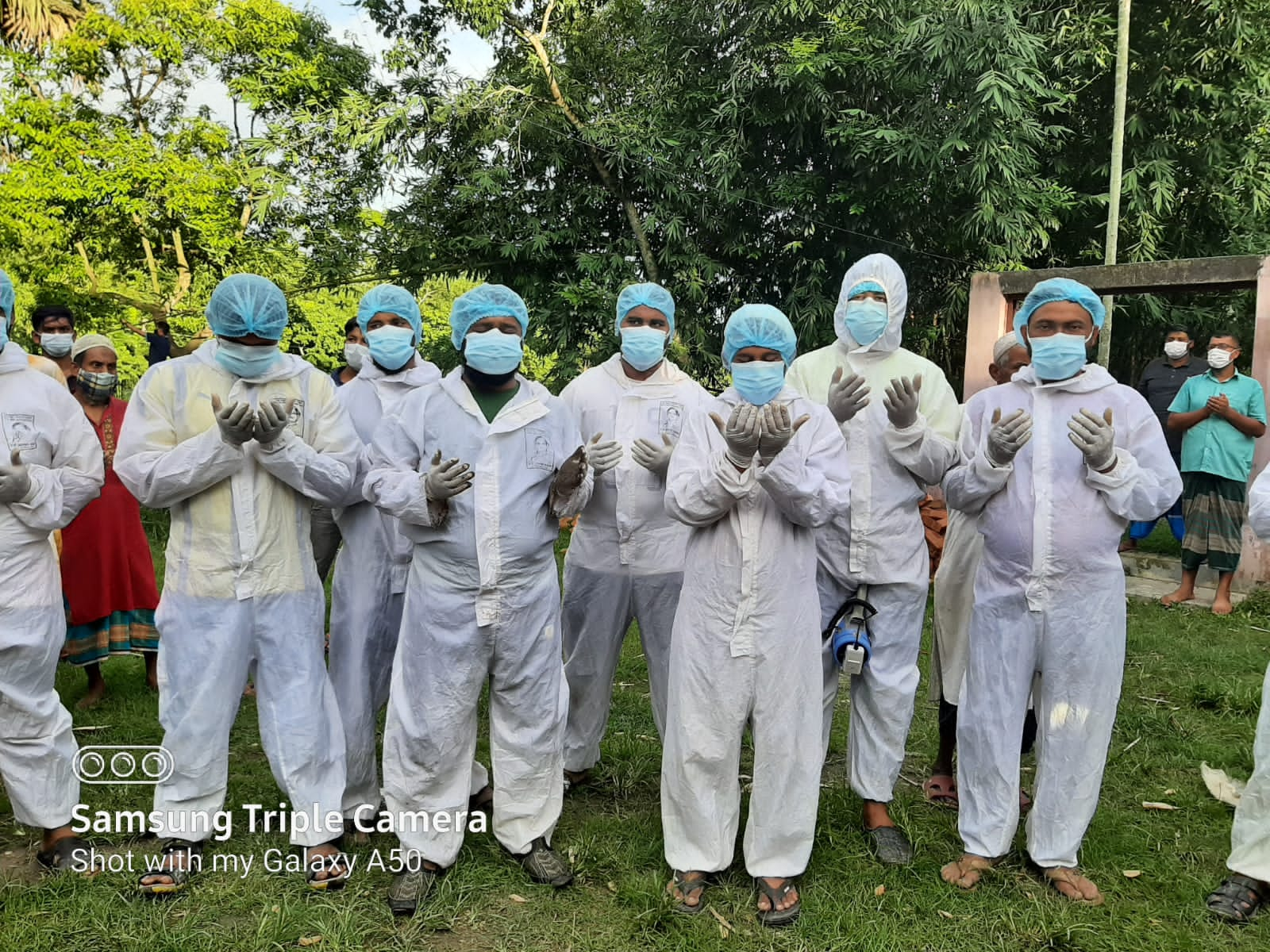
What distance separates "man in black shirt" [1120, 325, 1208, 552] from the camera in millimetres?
8711

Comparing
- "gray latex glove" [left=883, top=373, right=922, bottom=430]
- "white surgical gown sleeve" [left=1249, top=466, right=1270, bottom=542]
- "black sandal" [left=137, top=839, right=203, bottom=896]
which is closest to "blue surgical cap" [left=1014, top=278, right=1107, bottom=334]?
"gray latex glove" [left=883, top=373, right=922, bottom=430]

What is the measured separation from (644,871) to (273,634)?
5.58 feet

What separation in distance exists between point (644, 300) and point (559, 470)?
105cm

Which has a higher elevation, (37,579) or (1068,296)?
(1068,296)

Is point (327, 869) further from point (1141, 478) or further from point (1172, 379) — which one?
point (1172, 379)

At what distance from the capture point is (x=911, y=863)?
12.2ft

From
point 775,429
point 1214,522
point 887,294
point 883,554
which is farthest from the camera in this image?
point 1214,522

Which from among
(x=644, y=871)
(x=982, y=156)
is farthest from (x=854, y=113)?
(x=644, y=871)

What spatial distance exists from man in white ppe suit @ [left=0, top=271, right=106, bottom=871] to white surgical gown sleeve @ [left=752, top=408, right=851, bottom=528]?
254 centimetres

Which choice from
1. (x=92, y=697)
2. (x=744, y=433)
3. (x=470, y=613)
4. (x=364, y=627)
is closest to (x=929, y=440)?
(x=744, y=433)

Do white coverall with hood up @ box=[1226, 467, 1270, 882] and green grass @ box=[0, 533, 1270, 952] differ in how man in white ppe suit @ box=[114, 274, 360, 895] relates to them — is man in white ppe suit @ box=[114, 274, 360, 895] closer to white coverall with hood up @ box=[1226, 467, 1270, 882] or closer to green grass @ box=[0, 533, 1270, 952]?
green grass @ box=[0, 533, 1270, 952]

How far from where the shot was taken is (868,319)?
3816 millimetres

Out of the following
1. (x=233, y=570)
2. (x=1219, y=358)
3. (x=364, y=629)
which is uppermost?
(x=1219, y=358)

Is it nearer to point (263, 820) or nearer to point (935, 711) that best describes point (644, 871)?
point (263, 820)
